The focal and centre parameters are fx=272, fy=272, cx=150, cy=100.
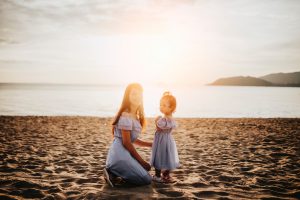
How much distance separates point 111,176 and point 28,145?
5.02m

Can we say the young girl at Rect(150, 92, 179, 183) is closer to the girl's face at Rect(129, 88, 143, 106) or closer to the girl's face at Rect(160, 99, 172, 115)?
the girl's face at Rect(160, 99, 172, 115)

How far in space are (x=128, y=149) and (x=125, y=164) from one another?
0.89 ft

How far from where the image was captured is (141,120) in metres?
5.26

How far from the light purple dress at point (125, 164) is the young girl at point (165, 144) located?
14.8 inches

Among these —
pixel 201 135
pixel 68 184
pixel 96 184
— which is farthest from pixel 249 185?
pixel 201 135

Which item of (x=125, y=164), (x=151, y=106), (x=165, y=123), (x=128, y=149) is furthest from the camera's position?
(x=151, y=106)

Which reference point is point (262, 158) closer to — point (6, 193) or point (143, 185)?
point (143, 185)

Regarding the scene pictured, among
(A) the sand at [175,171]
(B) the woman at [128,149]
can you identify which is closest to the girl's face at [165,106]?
(B) the woman at [128,149]

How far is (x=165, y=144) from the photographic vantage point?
5.20m

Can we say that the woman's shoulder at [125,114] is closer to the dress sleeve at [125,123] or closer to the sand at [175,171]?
the dress sleeve at [125,123]

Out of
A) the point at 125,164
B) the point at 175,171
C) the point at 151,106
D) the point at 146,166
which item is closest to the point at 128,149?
the point at 125,164

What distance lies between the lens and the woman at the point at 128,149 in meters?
4.81

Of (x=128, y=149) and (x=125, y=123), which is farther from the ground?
(x=125, y=123)

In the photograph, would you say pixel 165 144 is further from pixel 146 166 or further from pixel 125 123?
pixel 125 123
